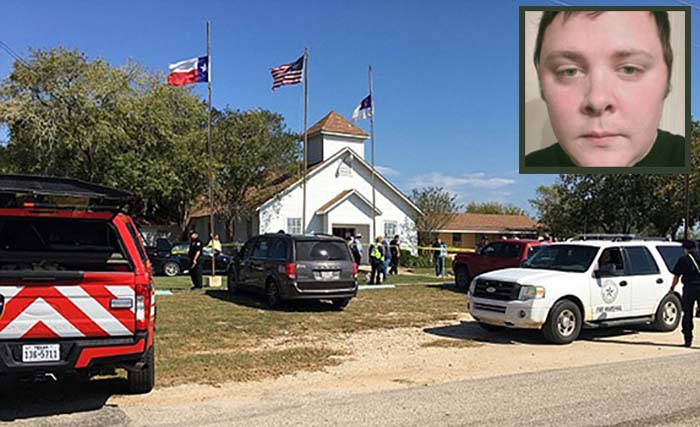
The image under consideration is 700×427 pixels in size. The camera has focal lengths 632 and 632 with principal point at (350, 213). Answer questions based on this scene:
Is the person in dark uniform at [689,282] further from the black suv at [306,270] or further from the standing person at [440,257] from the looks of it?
→ the standing person at [440,257]

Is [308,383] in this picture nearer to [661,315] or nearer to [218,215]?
[661,315]

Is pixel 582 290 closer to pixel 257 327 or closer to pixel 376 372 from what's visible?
pixel 376 372

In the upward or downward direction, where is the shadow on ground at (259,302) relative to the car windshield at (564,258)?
downward

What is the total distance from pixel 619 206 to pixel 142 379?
143ft

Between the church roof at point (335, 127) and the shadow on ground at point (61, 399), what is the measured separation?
30537mm

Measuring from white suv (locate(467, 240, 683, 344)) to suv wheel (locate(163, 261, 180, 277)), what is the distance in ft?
55.4

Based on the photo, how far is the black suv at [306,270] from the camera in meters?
13.7

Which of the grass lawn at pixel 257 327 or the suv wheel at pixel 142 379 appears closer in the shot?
the suv wheel at pixel 142 379

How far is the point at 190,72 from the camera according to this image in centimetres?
2183

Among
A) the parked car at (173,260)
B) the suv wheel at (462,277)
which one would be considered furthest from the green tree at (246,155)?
the suv wheel at (462,277)

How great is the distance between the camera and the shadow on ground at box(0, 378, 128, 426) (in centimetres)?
605

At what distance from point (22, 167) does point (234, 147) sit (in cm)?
1096

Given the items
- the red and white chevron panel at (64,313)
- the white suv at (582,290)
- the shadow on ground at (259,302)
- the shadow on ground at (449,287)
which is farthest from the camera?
the shadow on ground at (449,287)

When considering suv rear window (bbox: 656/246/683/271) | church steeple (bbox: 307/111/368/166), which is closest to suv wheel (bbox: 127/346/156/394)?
suv rear window (bbox: 656/246/683/271)
